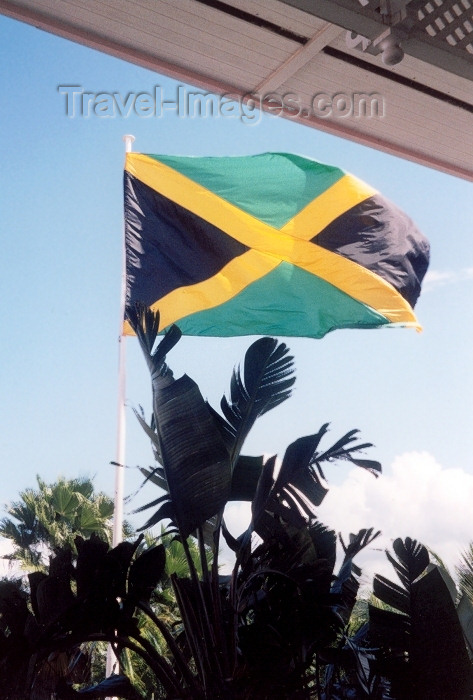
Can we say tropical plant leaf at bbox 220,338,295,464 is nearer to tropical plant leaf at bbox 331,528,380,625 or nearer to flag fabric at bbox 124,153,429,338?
tropical plant leaf at bbox 331,528,380,625

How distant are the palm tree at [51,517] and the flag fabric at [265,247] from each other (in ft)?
21.7

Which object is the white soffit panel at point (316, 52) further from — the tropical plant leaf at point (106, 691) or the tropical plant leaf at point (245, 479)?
the tropical plant leaf at point (106, 691)

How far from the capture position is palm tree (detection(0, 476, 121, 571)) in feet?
37.0

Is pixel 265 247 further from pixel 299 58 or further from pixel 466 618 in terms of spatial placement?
pixel 466 618

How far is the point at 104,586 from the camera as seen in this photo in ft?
9.23

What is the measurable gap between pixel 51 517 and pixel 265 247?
7201 millimetres

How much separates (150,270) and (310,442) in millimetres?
2429

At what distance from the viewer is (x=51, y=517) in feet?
37.6

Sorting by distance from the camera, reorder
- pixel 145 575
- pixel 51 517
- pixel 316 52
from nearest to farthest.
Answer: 1. pixel 145 575
2. pixel 316 52
3. pixel 51 517

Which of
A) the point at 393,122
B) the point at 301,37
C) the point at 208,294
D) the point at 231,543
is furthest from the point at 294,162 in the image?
the point at 231,543

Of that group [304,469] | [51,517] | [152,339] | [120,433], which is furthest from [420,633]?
[51,517]

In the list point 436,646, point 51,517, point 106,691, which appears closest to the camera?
point 106,691

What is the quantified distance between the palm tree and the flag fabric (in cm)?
660

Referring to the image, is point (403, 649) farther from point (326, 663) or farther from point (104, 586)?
point (104, 586)
